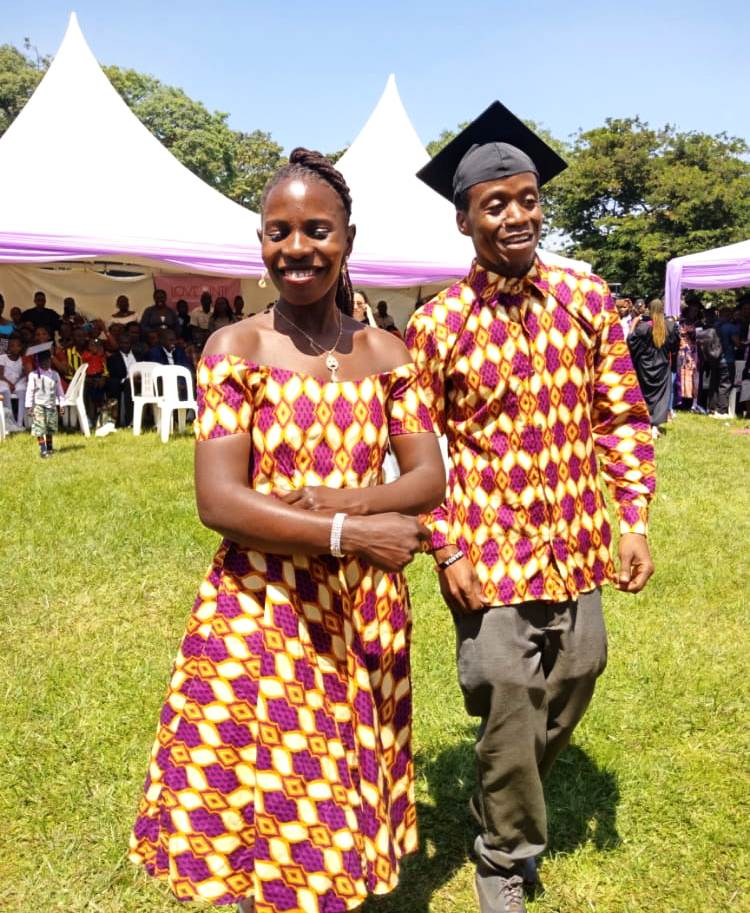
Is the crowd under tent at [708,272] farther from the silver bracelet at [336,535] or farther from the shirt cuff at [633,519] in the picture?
the silver bracelet at [336,535]

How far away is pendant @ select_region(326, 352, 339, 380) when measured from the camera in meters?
1.90

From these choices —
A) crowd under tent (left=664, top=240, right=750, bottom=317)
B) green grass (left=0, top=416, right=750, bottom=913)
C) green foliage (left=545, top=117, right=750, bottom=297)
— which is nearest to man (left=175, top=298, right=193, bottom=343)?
green grass (left=0, top=416, right=750, bottom=913)

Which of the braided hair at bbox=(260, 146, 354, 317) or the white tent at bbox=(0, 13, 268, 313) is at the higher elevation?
the white tent at bbox=(0, 13, 268, 313)

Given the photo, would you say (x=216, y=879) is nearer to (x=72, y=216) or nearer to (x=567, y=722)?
(x=567, y=722)

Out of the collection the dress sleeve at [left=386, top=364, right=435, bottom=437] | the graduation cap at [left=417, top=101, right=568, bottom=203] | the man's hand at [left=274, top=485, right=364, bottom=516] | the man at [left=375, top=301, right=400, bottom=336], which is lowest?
the man's hand at [left=274, top=485, right=364, bottom=516]

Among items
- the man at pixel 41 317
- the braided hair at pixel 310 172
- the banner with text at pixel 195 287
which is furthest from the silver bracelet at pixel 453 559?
the banner with text at pixel 195 287

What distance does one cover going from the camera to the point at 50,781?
318 cm

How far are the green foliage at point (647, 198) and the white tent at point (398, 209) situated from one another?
23.7m

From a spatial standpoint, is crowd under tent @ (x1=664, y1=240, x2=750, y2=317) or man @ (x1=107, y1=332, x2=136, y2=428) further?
crowd under tent @ (x1=664, y1=240, x2=750, y2=317)

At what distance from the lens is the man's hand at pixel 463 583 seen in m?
2.24

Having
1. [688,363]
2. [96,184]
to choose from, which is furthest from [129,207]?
[688,363]

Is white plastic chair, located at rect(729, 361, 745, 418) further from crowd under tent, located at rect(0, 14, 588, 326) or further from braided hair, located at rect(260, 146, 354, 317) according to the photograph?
braided hair, located at rect(260, 146, 354, 317)

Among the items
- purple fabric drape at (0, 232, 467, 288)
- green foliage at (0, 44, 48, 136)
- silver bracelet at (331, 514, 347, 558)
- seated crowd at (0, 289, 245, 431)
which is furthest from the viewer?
green foliage at (0, 44, 48, 136)

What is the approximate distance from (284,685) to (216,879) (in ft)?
1.50
